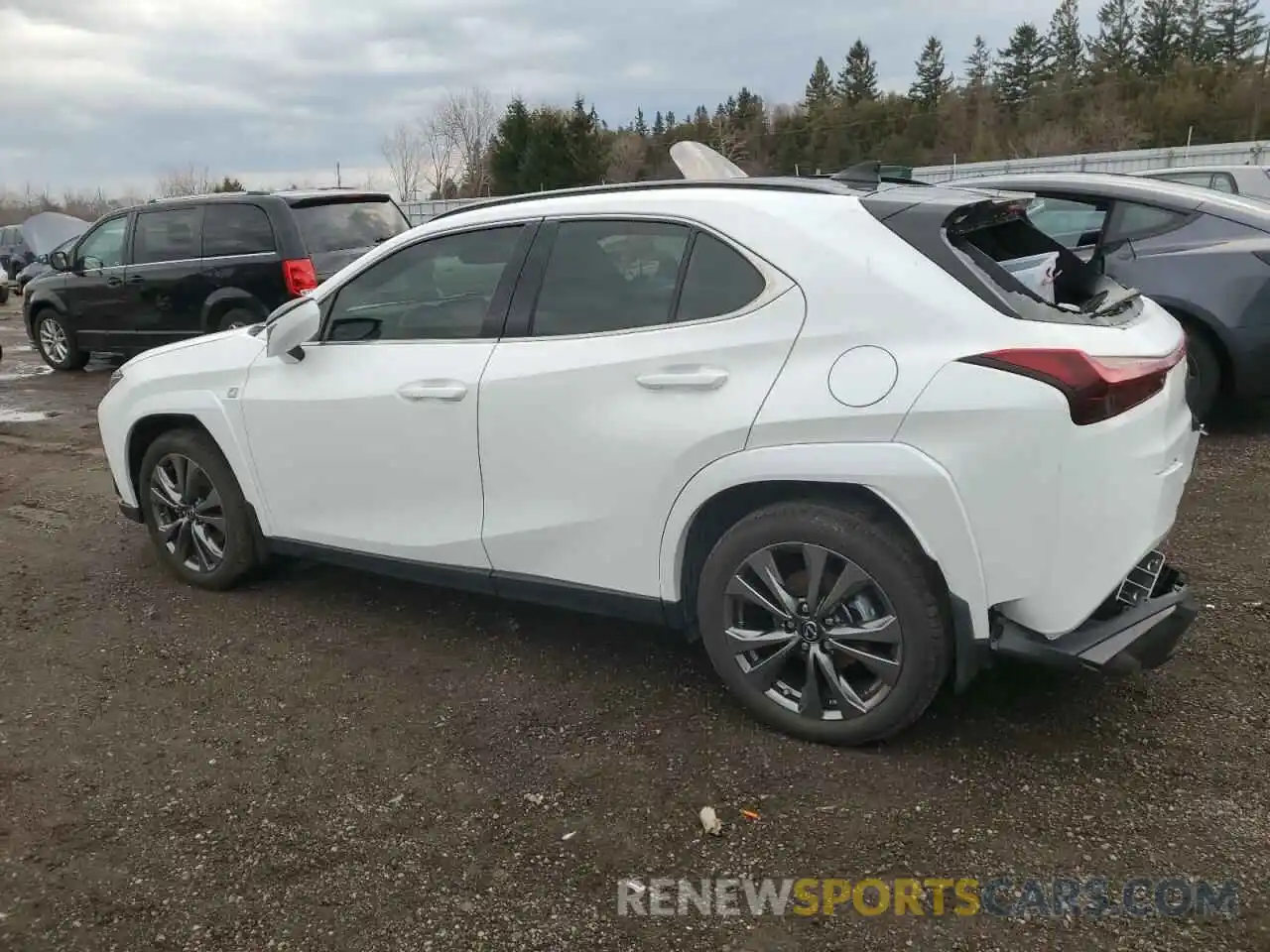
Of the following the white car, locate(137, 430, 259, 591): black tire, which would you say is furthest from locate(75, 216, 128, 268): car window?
the white car

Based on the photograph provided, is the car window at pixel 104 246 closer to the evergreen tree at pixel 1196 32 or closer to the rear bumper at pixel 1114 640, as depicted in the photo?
the rear bumper at pixel 1114 640

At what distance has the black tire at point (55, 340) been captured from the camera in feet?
37.7

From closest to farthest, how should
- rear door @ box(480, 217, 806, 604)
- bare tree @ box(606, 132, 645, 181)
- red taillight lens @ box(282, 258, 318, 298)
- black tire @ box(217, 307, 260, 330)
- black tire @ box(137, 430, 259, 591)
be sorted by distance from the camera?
rear door @ box(480, 217, 806, 604), black tire @ box(137, 430, 259, 591), red taillight lens @ box(282, 258, 318, 298), black tire @ box(217, 307, 260, 330), bare tree @ box(606, 132, 645, 181)

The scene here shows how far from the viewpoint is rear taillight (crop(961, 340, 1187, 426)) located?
2.62 meters

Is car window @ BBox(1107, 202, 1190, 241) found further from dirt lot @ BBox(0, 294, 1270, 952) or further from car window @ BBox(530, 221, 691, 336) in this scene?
car window @ BBox(530, 221, 691, 336)

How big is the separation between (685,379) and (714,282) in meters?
0.33

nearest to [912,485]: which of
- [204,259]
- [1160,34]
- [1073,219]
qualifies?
[1073,219]

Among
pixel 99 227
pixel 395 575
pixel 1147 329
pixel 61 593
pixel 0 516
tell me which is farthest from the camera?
pixel 99 227

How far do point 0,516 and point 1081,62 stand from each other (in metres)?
61.3

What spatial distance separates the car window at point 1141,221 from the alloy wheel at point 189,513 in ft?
17.8

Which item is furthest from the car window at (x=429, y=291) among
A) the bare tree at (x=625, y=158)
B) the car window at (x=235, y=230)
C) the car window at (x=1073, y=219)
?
the bare tree at (x=625, y=158)

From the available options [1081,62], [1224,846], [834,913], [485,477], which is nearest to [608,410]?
[485,477]

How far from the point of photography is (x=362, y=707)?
11.7 ft

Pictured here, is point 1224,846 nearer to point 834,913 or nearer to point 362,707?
point 834,913
